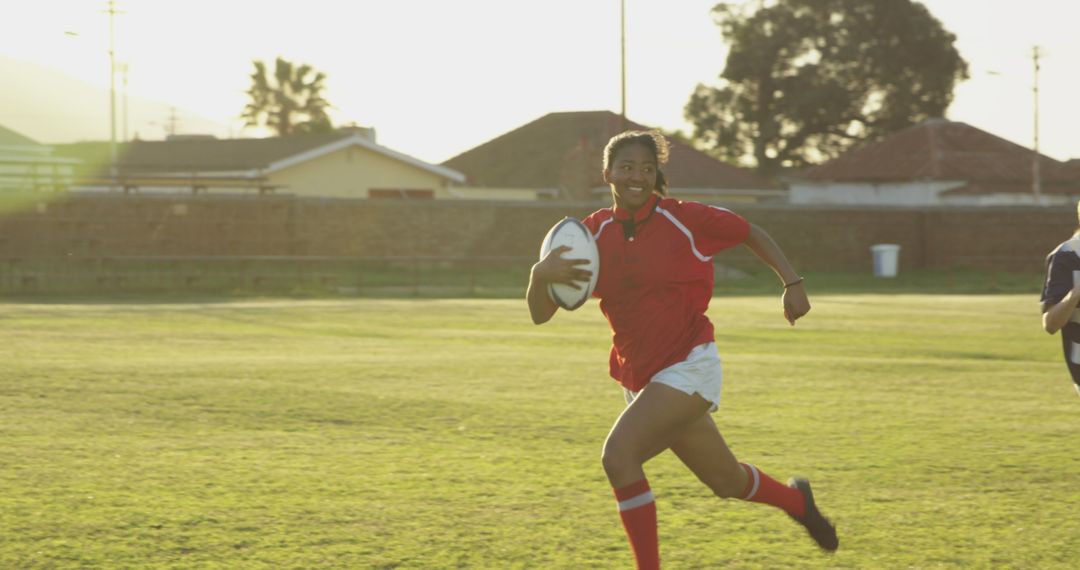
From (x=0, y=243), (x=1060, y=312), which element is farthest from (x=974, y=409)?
(x=0, y=243)

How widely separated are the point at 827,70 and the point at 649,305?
72543 mm

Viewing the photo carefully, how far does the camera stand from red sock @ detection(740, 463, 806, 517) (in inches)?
251

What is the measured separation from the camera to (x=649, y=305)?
5.80 m

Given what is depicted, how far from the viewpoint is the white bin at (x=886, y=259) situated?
4759 cm

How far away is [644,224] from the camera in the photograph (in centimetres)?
588

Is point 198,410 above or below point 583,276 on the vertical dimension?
below

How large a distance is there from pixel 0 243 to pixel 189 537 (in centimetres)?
3541

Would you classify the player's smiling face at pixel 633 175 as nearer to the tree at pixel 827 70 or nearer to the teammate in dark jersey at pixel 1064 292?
the teammate in dark jersey at pixel 1064 292

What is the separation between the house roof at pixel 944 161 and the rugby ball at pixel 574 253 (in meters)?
57.8

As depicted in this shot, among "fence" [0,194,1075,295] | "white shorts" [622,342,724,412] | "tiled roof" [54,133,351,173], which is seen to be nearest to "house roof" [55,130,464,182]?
"tiled roof" [54,133,351,173]

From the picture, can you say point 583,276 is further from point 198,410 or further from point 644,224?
point 198,410

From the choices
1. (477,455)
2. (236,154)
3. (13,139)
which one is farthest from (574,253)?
(13,139)

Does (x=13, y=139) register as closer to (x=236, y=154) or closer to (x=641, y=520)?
(x=236, y=154)

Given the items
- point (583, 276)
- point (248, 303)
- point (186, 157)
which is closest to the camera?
point (583, 276)
